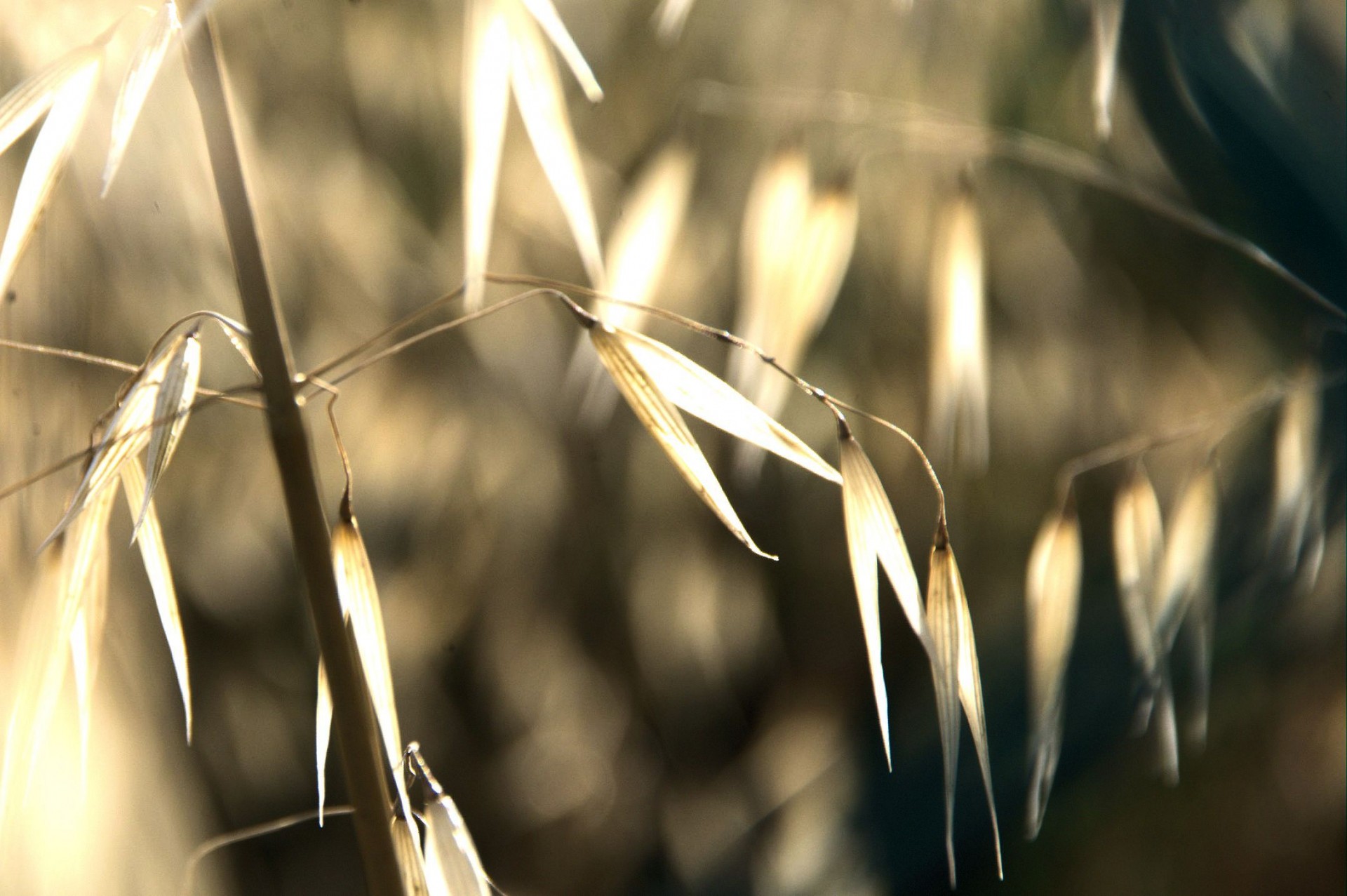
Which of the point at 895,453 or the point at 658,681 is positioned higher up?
the point at 895,453

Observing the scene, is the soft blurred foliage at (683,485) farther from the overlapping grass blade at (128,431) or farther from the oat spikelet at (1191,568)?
the overlapping grass blade at (128,431)

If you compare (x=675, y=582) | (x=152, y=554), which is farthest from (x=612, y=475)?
(x=152, y=554)

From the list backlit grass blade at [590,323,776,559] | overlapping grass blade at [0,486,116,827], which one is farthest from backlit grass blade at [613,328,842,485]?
overlapping grass blade at [0,486,116,827]

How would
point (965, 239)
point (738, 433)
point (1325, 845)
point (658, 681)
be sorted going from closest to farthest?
1. point (738, 433)
2. point (965, 239)
3. point (1325, 845)
4. point (658, 681)

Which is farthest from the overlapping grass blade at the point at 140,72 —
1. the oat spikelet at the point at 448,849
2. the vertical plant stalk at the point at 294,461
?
the oat spikelet at the point at 448,849

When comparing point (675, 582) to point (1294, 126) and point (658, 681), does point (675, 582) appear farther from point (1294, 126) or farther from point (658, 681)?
point (1294, 126)

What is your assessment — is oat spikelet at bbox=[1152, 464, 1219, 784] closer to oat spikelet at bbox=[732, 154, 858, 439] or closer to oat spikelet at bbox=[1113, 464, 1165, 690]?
oat spikelet at bbox=[1113, 464, 1165, 690]

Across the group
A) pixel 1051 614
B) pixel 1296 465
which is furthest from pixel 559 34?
pixel 1296 465
